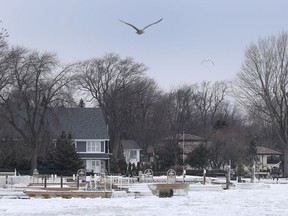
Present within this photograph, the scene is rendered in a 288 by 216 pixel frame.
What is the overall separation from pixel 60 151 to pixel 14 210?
44653mm

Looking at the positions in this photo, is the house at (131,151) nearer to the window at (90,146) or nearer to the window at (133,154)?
the window at (133,154)

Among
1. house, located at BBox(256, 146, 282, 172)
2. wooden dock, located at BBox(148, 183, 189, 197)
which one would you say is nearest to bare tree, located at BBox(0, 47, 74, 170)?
wooden dock, located at BBox(148, 183, 189, 197)

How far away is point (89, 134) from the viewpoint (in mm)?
89438

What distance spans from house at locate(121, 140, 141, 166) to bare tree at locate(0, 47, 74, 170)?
29942 millimetres

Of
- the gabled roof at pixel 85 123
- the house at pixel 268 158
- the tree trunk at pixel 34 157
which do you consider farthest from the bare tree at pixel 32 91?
the house at pixel 268 158

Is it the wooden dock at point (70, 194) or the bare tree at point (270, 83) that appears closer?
the wooden dock at point (70, 194)

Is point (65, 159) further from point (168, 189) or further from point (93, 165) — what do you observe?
point (168, 189)

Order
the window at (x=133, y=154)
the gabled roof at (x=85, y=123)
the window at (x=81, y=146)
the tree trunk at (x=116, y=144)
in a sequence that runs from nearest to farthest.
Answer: the window at (x=81, y=146), the gabled roof at (x=85, y=123), the tree trunk at (x=116, y=144), the window at (x=133, y=154)

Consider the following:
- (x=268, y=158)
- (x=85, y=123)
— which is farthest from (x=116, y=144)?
(x=268, y=158)

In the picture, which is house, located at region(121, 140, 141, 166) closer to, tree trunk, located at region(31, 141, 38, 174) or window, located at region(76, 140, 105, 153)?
window, located at region(76, 140, 105, 153)

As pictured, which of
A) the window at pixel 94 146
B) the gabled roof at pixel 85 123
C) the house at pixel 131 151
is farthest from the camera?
the house at pixel 131 151

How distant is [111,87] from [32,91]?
26.7 metres

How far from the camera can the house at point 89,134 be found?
86500 mm

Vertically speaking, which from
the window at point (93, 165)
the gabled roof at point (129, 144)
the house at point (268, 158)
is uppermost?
the gabled roof at point (129, 144)
